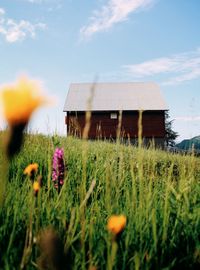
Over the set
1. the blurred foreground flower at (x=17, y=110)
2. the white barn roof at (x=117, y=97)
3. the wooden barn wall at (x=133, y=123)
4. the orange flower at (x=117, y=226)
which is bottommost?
the orange flower at (x=117, y=226)

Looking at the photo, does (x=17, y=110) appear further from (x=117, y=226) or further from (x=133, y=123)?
(x=133, y=123)

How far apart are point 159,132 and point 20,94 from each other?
39560 millimetres

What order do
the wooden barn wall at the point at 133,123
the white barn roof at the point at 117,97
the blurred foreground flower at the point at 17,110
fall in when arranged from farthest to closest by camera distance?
the wooden barn wall at the point at 133,123, the white barn roof at the point at 117,97, the blurred foreground flower at the point at 17,110

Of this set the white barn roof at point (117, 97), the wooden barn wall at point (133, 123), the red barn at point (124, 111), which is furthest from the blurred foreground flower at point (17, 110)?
the wooden barn wall at point (133, 123)

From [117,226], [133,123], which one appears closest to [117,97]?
[133,123]

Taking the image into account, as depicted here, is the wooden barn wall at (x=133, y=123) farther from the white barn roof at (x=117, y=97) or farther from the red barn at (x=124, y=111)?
the white barn roof at (x=117, y=97)

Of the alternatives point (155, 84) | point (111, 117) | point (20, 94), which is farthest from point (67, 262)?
point (155, 84)

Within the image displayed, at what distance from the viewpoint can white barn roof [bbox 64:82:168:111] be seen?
39.6 meters

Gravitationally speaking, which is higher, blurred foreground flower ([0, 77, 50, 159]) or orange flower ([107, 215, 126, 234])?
blurred foreground flower ([0, 77, 50, 159])

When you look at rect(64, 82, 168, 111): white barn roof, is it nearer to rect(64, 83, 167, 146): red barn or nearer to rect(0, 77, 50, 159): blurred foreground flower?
rect(64, 83, 167, 146): red barn

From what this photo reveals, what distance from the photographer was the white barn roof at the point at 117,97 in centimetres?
3962

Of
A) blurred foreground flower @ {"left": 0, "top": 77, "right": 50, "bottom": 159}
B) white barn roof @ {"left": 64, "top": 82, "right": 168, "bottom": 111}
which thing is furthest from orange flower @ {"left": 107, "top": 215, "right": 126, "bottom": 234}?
white barn roof @ {"left": 64, "top": 82, "right": 168, "bottom": 111}

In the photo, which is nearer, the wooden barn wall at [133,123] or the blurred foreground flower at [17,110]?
the blurred foreground flower at [17,110]

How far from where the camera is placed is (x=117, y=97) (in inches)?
1634
